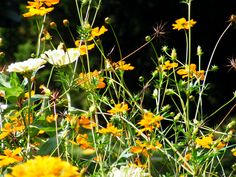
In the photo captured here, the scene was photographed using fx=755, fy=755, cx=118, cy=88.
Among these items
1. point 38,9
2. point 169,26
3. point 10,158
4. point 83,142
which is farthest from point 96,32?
point 169,26

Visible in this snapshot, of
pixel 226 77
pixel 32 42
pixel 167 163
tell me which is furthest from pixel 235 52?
pixel 167 163

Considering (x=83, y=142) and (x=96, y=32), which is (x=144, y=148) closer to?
(x=83, y=142)

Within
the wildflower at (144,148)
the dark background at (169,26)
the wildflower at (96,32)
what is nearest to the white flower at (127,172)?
the wildflower at (144,148)

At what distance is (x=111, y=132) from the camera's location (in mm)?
1324

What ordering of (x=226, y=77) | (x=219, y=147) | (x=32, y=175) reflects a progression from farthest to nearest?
(x=226, y=77) → (x=219, y=147) → (x=32, y=175)

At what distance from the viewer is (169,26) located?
457 centimetres

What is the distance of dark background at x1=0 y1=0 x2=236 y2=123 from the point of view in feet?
14.9

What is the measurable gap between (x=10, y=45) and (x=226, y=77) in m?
1.34

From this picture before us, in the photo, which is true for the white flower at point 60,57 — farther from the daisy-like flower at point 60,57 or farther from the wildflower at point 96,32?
the wildflower at point 96,32

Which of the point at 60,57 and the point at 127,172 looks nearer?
the point at 127,172

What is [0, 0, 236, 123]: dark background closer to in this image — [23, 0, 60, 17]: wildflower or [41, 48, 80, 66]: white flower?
[23, 0, 60, 17]: wildflower

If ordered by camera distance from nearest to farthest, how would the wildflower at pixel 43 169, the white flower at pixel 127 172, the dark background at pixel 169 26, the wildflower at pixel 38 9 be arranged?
the wildflower at pixel 43 169
the white flower at pixel 127 172
the wildflower at pixel 38 9
the dark background at pixel 169 26

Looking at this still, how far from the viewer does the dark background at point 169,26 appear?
179 inches

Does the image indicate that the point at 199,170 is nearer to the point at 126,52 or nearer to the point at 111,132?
the point at 111,132
